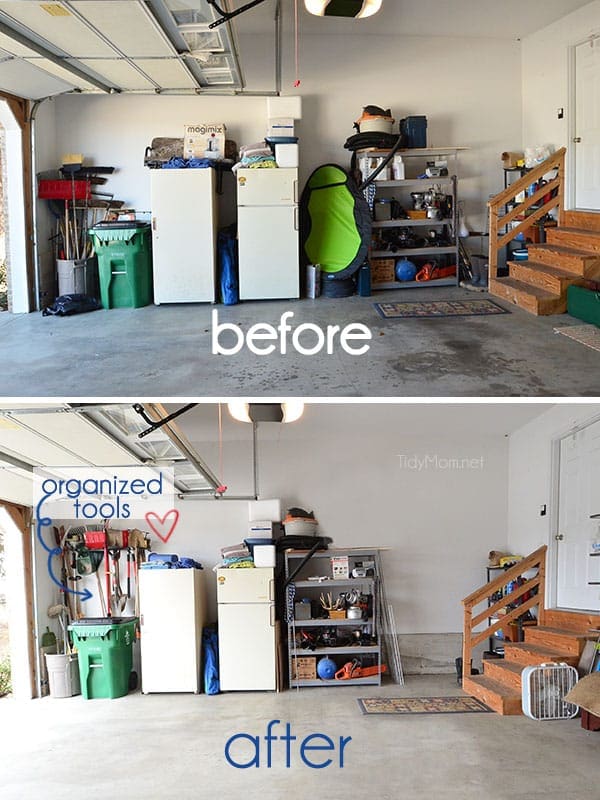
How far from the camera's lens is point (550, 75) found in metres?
8.05

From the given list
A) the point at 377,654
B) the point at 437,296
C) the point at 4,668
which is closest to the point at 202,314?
the point at 437,296

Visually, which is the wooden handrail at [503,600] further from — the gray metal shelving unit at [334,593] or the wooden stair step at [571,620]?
the gray metal shelving unit at [334,593]

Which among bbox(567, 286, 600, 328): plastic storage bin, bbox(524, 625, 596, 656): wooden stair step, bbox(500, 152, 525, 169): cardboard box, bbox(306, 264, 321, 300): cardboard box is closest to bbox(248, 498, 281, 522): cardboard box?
bbox(524, 625, 596, 656): wooden stair step

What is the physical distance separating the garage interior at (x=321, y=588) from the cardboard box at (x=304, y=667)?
2cm

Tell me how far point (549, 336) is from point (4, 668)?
3.93 metres

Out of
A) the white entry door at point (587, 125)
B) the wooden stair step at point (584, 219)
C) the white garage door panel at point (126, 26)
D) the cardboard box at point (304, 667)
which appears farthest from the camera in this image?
the white entry door at point (587, 125)

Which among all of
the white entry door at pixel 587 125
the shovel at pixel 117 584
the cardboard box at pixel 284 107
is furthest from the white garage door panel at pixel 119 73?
the shovel at pixel 117 584

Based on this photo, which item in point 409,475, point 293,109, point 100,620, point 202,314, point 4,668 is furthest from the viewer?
point 293,109

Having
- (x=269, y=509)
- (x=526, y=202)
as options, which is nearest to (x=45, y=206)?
(x=526, y=202)

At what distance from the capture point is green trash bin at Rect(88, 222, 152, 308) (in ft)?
25.2

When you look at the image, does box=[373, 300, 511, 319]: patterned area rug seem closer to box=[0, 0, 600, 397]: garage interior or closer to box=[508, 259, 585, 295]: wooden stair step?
box=[0, 0, 600, 397]: garage interior

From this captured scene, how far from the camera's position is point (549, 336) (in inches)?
232

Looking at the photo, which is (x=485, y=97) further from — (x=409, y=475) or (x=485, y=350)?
(x=409, y=475)

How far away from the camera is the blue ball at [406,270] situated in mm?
8227
